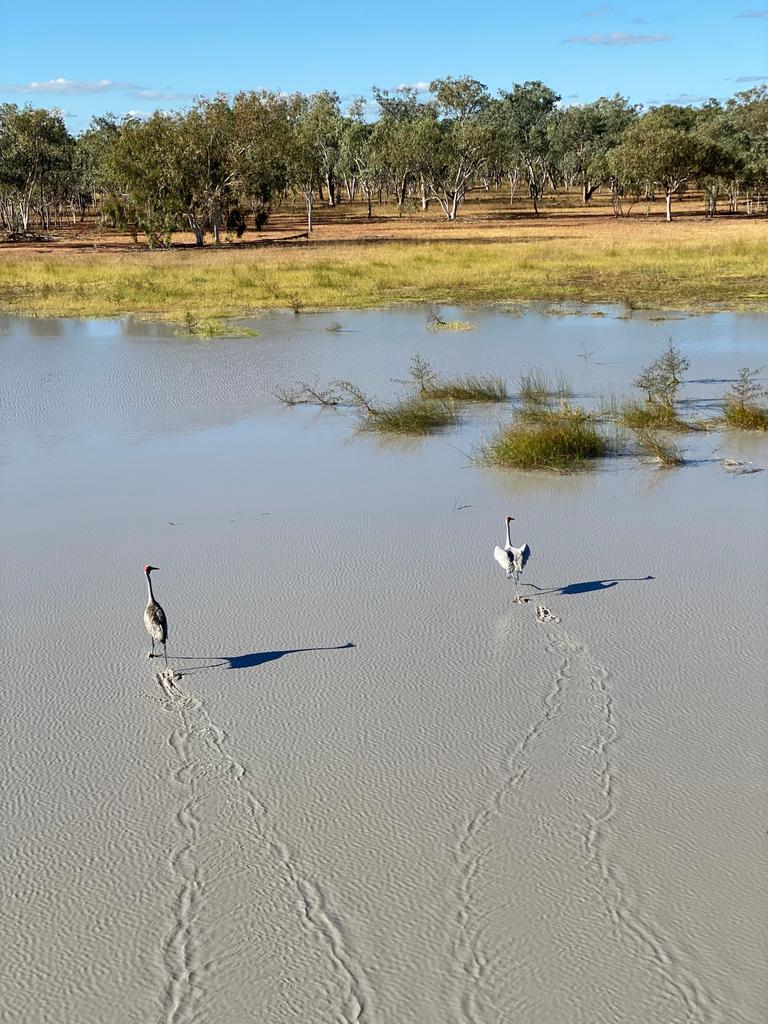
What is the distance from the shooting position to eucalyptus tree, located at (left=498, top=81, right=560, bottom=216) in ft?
286

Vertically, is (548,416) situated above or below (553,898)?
above

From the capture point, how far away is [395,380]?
61.0 feet

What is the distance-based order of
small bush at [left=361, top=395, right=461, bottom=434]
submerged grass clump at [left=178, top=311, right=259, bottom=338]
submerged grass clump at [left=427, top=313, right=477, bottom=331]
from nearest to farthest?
small bush at [left=361, top=395, right=461, bottom=434], submerged grass clump at [left=427, top=313, right=477, bottom=331], submerged grass clump at [left=178, top=311, right=259, bottom=338]

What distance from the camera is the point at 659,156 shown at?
6956 cm

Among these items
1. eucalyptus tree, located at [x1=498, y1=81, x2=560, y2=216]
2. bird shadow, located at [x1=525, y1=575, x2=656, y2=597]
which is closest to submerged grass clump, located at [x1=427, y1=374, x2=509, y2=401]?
bird shadow, located at [x1=525, y1=575, x2=656, y2=597]

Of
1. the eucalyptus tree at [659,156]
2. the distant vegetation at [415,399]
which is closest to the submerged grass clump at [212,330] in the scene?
the distant vegetation at [415,399]

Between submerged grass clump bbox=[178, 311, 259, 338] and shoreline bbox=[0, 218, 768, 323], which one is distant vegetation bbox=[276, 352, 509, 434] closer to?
submerged grass clump bbox=[178, 311, 259, 338]

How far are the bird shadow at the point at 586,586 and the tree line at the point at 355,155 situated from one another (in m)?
48.2

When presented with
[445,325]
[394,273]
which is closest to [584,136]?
[394,273]

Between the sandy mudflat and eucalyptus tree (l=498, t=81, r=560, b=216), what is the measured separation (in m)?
70.3

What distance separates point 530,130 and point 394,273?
60472mm

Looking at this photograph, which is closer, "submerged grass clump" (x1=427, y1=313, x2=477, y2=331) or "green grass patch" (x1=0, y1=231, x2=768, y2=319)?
"submerged grass clump" (x1=427, y1=313, x2=477, y2=331)

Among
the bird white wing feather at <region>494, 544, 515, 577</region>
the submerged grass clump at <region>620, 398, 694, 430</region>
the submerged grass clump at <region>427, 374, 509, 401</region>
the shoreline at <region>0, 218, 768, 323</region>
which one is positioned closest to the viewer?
the bird white wing feather at <region>494, 544, 515, 577</region>

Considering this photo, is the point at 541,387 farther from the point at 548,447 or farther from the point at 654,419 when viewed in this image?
the point at 548,447
